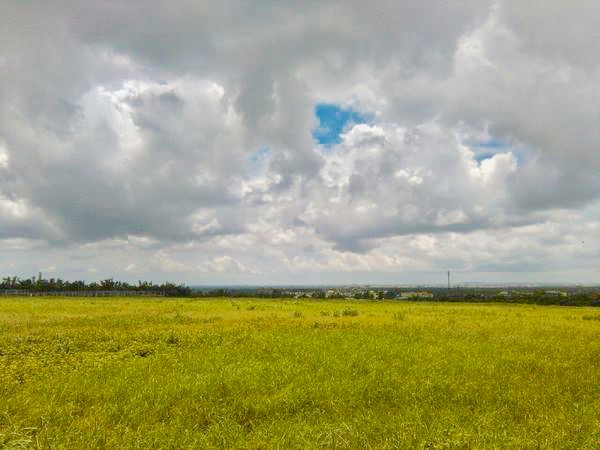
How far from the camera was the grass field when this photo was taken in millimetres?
7832

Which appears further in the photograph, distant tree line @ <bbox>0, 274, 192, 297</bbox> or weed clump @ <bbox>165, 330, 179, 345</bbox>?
distant tree line @ <bbox>0, 274, 192, 297</bbox>

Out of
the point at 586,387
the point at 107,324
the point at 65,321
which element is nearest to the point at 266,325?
the point at 107,324

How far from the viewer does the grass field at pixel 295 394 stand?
783 centimetres

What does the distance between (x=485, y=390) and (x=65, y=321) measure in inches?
1155

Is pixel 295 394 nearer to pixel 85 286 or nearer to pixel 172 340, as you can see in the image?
pixel 172 340

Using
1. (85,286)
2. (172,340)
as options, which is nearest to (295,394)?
(172,340)

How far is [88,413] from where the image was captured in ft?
29.9

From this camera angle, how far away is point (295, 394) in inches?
414

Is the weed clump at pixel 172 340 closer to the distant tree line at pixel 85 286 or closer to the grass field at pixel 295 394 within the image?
the grass field at pixel 295 394

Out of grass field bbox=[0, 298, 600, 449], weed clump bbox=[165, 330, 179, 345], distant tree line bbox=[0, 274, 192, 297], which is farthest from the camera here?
distant tree line bbox=[0, 274, 192, 297]

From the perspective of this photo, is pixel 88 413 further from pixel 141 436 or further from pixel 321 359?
pixel 321 359

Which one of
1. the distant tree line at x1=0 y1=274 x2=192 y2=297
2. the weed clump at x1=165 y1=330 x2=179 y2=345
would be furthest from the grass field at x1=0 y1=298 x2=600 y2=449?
the distant tree line at x1=0 y1=274 x2=192 y2=297

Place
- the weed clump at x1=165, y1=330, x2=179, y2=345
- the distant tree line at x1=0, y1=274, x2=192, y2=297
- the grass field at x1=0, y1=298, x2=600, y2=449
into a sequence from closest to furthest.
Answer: the grass field at x1=0, y1=298, x2=600, y2=449
the weed clump at x1=165, y1=330, x2=179, y2=345
the distant tree line at x1=0, y1=274, x2=192, y2=297

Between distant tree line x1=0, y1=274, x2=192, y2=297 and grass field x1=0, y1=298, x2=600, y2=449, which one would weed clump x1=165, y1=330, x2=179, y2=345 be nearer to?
grass field x1=0, y1=298, x2=600, y2=449
